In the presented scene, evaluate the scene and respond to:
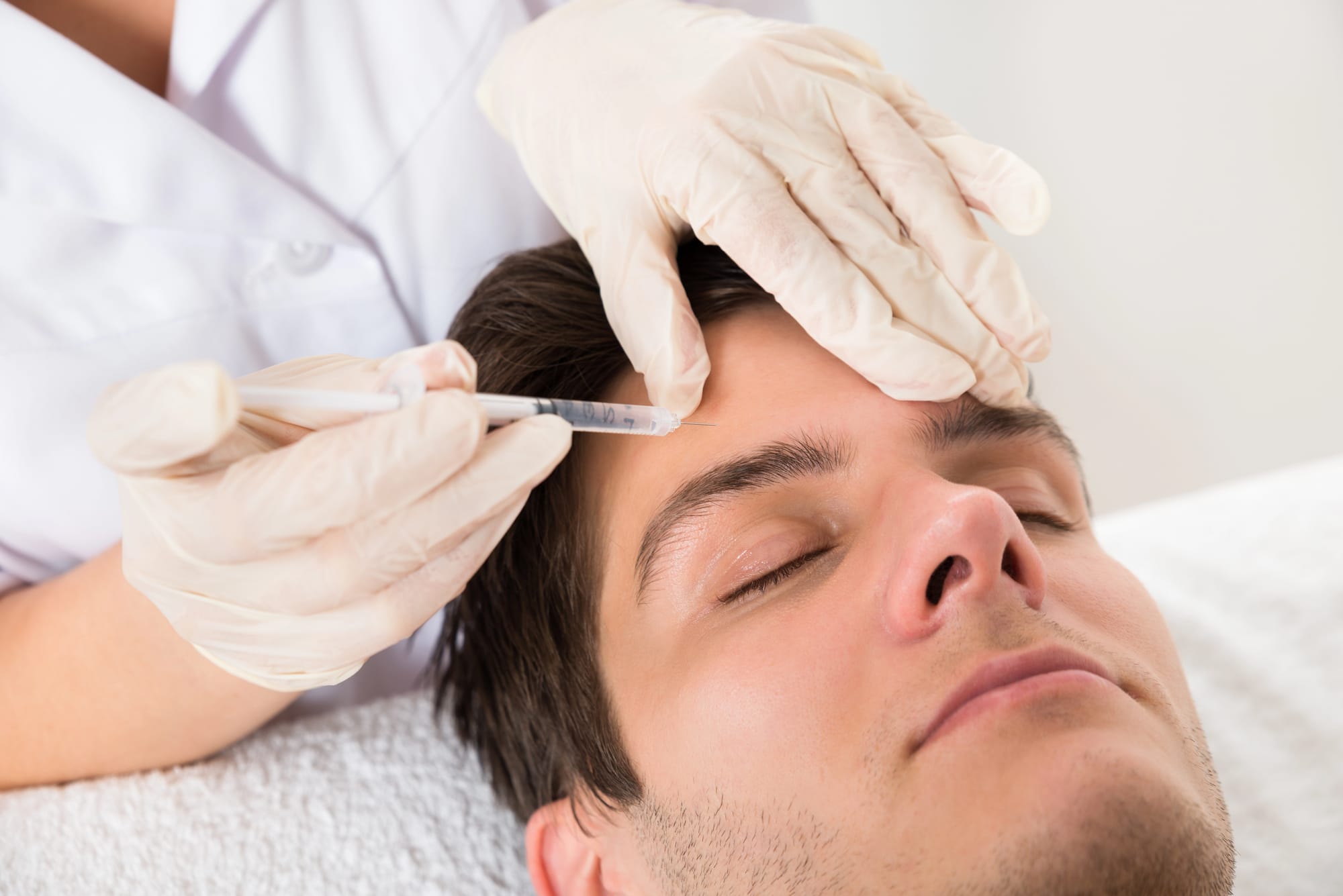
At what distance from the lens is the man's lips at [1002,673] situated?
2.55 feet

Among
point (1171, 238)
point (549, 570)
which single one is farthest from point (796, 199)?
point (1171, 238)

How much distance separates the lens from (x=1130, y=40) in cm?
206


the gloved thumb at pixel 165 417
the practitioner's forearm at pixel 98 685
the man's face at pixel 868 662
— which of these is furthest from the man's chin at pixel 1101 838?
the practitioner's forearm at pixel 98 685

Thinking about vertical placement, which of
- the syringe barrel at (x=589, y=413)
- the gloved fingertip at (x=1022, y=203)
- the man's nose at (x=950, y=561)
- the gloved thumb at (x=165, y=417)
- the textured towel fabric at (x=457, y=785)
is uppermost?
the gloved fingertip at (x=1022, y=203)

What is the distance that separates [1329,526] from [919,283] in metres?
1.11

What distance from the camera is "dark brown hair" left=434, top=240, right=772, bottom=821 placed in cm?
103

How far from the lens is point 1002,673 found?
0.78m

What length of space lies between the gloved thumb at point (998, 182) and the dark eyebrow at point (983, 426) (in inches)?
7.8

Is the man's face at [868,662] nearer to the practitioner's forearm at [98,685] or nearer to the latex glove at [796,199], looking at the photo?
the latex glove at [796,199]

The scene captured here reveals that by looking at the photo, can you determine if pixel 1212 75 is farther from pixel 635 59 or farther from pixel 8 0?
pixel 8 0

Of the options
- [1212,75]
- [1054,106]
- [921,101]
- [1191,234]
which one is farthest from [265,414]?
[1212,75]

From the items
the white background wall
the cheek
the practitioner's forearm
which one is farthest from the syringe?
the white background wall

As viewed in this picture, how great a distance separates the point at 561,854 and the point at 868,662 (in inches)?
19.9

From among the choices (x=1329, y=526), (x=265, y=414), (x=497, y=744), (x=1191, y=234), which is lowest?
(x=497, y=744)
